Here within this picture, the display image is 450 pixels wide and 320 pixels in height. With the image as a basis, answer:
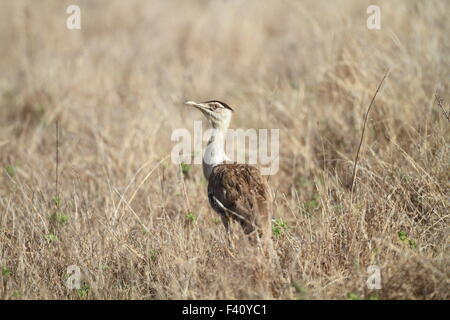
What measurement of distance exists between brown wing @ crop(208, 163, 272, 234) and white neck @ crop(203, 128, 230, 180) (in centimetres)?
20

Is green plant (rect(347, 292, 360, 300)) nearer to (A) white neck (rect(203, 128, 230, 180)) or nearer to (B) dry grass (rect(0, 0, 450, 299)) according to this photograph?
(B) dry grass (rect(0, 0, 450, 299))

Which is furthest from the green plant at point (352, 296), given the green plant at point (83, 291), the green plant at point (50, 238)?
the green plant at point (50, 238)

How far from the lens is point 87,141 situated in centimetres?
581

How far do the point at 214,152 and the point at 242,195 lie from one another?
69 cm

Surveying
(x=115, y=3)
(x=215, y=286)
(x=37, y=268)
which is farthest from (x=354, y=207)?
(x=115, y=3)

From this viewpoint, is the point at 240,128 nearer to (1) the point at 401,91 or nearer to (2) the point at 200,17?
(1) the point at 401,91

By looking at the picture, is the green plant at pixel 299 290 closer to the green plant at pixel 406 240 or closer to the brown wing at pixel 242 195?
the brown wing at pixel 242 195

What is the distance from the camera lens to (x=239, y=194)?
11.9 ft

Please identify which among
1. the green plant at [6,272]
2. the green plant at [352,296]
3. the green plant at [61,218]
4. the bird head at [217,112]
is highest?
the bird head at [217,112]

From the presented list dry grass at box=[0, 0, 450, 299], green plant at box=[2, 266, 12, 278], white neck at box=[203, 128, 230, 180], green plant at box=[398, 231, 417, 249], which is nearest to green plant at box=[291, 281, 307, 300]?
dry grass at box=[0, 0, 450, 299]

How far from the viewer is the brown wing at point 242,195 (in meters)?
3.46

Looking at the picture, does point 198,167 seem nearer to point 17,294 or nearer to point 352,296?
point 17,294

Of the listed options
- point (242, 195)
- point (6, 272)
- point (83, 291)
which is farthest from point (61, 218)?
point (242, 195)
